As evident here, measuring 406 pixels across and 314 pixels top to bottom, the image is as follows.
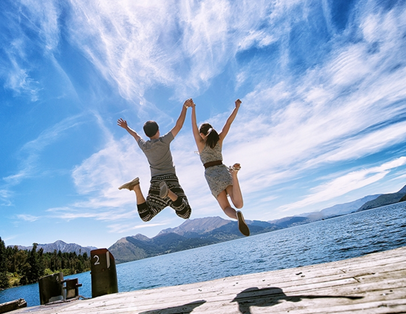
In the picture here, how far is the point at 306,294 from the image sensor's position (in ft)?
8.92

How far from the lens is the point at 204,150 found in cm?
554

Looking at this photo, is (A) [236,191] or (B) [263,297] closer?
(B) [263,297]

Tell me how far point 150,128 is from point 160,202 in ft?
5.75

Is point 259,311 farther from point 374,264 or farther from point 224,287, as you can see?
point 374,264

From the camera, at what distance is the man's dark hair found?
223 inches

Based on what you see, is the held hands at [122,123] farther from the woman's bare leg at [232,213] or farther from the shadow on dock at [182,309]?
the shadow on dock at [182,309]

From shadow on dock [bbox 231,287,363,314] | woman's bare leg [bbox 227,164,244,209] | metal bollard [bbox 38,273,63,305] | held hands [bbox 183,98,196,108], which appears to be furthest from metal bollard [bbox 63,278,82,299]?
shadow on dock [bbox 231,287,363,314]

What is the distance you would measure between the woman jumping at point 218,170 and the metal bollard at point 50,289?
20.8 ft


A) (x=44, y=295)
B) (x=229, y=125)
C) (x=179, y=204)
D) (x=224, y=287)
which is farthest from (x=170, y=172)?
(x=44, y=295)

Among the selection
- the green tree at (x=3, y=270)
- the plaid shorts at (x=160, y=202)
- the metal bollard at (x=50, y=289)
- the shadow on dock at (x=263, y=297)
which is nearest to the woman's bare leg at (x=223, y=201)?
the plaid shorts at (x=160, y=202)

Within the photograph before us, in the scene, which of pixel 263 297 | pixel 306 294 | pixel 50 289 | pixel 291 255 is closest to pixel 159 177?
pixel 263 297

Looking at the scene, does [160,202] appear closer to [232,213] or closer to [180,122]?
[232,213]

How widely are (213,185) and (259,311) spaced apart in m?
3.02

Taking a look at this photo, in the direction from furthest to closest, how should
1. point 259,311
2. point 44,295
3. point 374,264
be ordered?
point 44,295
point 374,264
point 259,311
